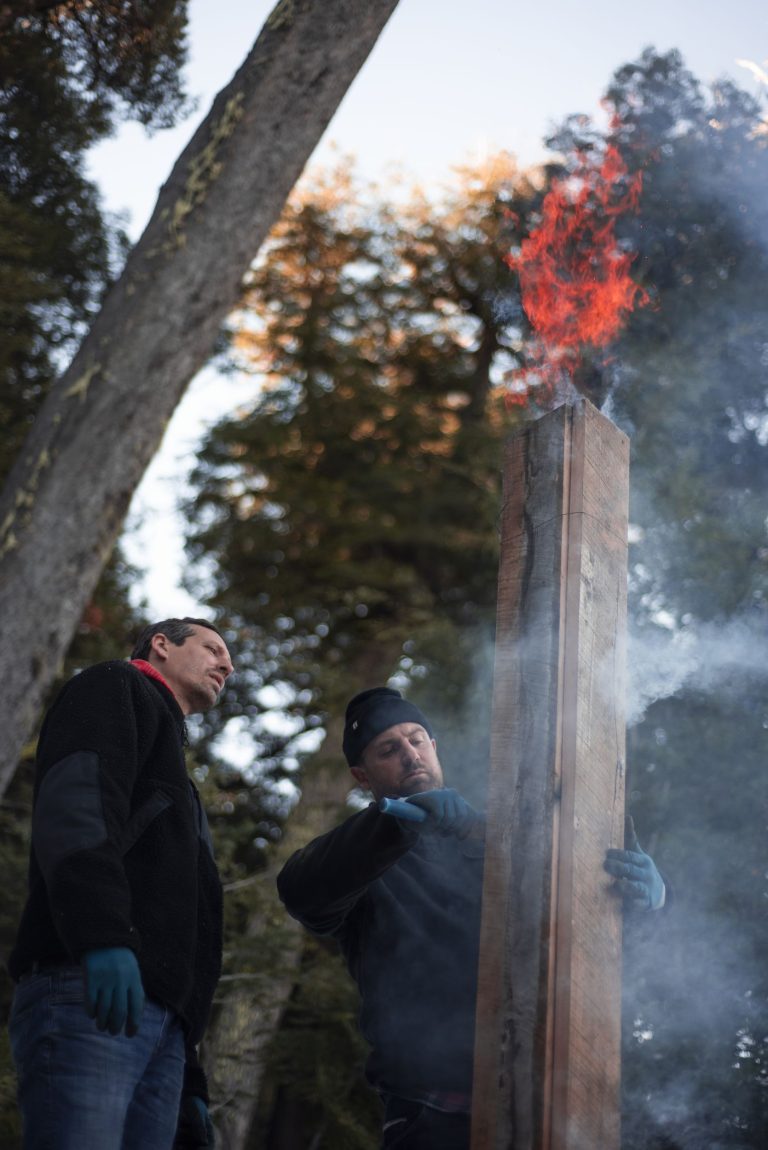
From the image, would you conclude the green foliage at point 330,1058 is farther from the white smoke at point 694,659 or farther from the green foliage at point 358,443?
the green foliage at point 358,443

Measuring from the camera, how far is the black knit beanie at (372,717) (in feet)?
10.8

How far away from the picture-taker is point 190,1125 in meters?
2.92

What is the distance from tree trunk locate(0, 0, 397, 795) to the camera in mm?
5594

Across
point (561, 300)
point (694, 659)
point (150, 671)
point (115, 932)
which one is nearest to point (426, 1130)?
point (115, 932)

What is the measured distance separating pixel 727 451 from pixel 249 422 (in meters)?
7.77

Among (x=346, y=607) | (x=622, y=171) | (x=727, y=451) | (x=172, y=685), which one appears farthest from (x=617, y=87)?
(x=346, y=607)

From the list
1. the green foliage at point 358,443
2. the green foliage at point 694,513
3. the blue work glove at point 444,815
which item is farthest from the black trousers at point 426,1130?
the green foliage at point 358,443

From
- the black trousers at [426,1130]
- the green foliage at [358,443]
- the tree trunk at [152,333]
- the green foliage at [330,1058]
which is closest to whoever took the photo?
the black trousers at [426,1130]

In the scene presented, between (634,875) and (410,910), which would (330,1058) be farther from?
(634,875)

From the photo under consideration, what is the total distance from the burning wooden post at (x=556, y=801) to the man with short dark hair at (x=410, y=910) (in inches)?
6.9

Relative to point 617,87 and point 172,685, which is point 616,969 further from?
point 617,87

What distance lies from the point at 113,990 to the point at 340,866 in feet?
2.07

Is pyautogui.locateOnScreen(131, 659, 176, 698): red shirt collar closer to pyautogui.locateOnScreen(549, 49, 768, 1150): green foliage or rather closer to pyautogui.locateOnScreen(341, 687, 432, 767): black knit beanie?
pyautogui.locateOnScreen(341, 687, 432, 767): black knit beanie

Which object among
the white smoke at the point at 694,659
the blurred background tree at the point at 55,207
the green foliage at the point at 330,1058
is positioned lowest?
the green foliage at the point at 330,1058
